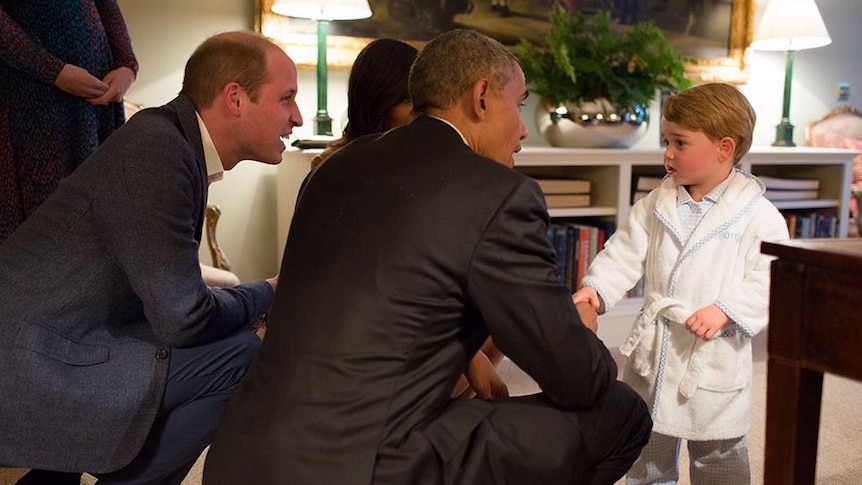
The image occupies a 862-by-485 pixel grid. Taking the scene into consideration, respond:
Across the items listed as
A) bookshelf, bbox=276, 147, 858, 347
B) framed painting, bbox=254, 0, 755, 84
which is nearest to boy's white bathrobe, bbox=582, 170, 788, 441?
bookshelf, bbox=276, 147, 858, 347

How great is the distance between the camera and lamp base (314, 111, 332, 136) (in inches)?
115

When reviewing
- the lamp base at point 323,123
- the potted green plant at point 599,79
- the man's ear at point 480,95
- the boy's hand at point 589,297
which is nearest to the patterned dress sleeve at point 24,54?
the lamp base at point 323,123

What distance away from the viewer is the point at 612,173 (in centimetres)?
313

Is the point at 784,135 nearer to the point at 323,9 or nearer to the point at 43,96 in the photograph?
the point at 323,9

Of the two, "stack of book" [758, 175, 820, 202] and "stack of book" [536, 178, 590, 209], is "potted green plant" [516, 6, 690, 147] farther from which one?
"stack of book" [758, 175, 820, 202]

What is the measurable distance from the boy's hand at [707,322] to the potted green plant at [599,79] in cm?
161

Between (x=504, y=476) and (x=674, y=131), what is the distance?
2.78ft

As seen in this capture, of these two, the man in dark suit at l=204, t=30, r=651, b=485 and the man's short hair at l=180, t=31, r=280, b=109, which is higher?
the man's short hair at l=180, t=31, r=280, b=109

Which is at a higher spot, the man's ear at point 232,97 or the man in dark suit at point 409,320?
the man's ear at point 232,97

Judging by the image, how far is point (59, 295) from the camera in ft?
4.54

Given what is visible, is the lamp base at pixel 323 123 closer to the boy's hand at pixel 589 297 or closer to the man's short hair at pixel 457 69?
the boy's hand at pixel 589 297

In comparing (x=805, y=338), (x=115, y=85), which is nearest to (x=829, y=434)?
(x=805, y=338)

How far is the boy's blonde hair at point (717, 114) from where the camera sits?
5.46ft

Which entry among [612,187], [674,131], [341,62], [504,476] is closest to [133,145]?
→ [504,476]
